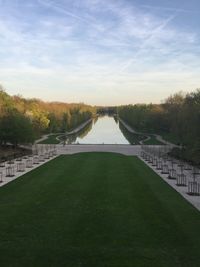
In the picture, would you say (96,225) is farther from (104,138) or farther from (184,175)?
(104,138)

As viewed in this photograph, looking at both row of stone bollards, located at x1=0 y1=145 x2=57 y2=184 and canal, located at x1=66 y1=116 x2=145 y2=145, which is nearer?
row of stone bollards, located at x1=0 y1=145 x2=57 y2=184

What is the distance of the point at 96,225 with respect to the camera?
616 inches

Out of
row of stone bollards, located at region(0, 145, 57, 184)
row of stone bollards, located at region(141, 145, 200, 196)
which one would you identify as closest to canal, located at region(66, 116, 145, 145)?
row of stone bollards, located at region(0, 145, 57, 184)

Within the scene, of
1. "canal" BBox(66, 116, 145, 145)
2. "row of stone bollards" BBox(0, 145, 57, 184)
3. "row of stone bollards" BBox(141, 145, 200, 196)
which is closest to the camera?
"row of stone bollards" BBox(141, 145, 200, 196)

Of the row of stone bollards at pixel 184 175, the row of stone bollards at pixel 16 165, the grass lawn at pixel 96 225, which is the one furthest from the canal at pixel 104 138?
the grass lawn at pixel 96 225

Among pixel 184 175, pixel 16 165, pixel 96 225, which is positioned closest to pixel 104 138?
pixel 16 165

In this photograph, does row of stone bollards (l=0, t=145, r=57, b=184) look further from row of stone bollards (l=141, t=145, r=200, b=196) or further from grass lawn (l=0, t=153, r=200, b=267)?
row of stone bollards (l=141, t=145, r=200, b=196)

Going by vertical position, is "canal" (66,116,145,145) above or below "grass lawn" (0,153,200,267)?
below

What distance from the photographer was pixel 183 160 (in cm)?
4225

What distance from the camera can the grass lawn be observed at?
12008mm

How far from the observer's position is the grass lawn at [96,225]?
1201cm

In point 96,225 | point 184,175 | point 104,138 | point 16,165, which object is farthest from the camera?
point 104,138

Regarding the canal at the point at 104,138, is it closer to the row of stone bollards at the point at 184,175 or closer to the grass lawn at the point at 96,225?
the row of stone bollards at the point at 184,175

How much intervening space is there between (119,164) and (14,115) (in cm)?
1796
